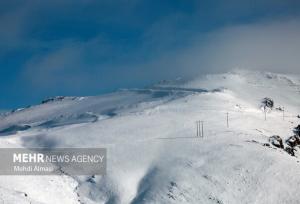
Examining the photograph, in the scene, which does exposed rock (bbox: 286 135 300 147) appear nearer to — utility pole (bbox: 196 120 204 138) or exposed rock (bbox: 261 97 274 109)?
utility pole (bbox: 196 120 204 138)

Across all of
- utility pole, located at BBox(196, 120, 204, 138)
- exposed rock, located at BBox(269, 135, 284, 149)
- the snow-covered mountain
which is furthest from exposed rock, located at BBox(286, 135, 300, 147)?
utility pole, located at BBox(196, 120, 204, 138)

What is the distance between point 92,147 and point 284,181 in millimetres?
26922

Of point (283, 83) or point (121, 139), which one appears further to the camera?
point (283, 83)

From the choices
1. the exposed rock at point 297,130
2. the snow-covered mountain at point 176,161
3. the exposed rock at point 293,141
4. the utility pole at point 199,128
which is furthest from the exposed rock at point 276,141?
the exposed rock at point 297,130

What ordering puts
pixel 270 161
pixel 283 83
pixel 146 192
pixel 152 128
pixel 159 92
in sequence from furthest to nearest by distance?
pixel 283 83
pixel 159 92
pixel 152 128
pixel 270 161
pixel 146 192

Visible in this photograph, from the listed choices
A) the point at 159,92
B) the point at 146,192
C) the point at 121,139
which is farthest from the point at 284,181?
the point at 159,92

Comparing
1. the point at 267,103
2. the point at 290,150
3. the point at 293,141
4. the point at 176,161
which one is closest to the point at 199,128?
the point at 290,150

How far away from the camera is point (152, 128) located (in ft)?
270

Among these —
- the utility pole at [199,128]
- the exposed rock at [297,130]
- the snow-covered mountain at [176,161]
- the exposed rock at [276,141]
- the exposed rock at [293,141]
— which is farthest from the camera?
the exposed rock at [297,130]

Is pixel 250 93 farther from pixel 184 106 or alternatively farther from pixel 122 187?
pixel 122 187

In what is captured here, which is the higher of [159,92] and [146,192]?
[159,92]

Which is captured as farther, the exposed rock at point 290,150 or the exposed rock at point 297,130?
the exposed rock at point 297,130

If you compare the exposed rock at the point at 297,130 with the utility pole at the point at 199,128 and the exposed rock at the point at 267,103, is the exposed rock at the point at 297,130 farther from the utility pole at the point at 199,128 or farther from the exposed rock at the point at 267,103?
the exposed rock at the point at 267,103

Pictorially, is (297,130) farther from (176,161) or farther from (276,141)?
(176,161)
